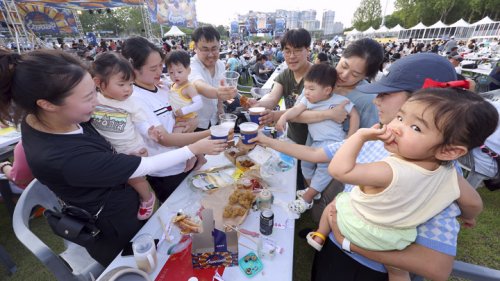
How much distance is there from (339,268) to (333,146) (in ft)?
2.80

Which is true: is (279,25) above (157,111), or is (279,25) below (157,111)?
above

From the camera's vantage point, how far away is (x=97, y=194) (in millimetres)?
1439

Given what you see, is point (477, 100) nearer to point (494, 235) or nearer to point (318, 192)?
point (318, 192)

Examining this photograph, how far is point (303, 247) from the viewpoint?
2.77 meters

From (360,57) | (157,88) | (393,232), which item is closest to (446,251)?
(393,232)

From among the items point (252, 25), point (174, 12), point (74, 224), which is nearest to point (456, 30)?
point (252, 25)

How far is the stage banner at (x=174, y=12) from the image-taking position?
1870cm

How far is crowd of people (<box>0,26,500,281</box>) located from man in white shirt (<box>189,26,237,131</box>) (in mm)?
659

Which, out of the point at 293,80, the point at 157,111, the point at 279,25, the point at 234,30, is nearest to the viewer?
the point at 157,111

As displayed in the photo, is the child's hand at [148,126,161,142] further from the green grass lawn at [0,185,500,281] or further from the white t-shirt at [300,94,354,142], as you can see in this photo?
the green grass lawn at [0,185,500,281]

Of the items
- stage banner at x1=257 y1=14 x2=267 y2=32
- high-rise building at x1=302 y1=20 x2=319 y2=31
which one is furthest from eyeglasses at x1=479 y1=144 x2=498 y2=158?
high-rise building at x1=302 y1=20 x2=319 y2=31

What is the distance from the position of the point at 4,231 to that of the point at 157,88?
310cm

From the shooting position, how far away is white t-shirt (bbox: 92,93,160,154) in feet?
5.95

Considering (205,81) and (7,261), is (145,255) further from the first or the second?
(7,261)
